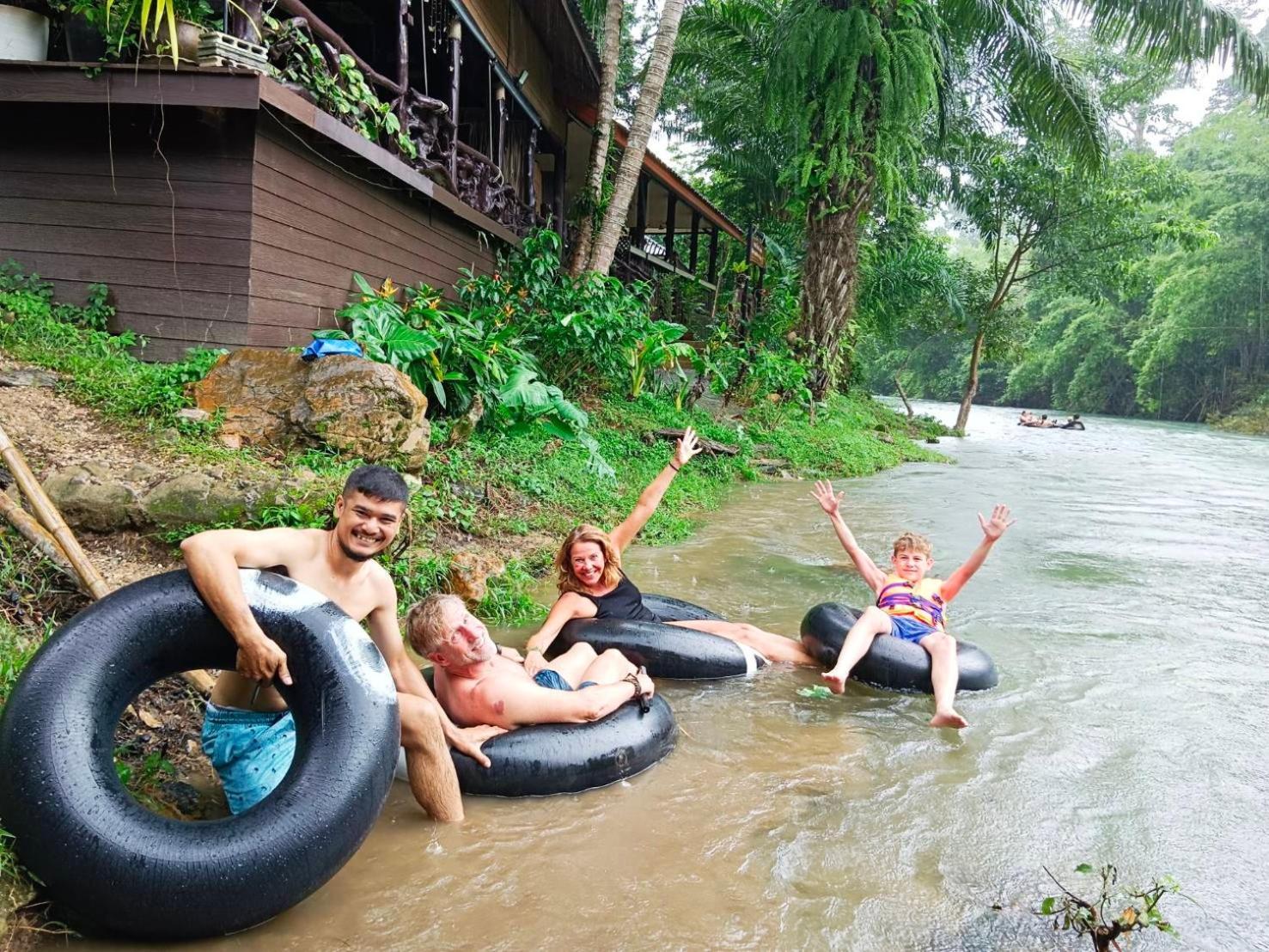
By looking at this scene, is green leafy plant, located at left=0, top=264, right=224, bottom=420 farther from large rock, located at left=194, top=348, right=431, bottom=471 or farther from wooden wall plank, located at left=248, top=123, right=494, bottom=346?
wooden wall plank, located at left=248, top=123, right=494, bottom=346

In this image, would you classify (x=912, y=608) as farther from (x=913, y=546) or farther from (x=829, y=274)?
(x=829, y=274)

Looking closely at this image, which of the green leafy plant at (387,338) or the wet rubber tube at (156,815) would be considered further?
the green leafy plant at (387,338)

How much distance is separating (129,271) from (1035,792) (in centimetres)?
728

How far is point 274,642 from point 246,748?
1.55 feet

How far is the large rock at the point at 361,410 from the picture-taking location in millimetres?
5793

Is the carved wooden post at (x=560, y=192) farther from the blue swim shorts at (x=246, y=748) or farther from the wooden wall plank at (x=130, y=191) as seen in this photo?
the blue swim shorts at (x=246, y=748)

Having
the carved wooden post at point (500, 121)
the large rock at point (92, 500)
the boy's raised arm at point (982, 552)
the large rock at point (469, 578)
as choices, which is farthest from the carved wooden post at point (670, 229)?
the large rock at point (92, 500)

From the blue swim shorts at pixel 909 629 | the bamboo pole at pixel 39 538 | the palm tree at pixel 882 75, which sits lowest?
the blue swim shorts at pixel 909 629

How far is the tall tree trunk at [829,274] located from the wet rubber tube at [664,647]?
439 inches

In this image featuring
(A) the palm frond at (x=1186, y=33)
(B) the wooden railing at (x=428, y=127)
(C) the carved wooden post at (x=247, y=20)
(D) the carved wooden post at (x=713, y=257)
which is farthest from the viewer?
(D) the carved wooden post at (x=713, y=257)

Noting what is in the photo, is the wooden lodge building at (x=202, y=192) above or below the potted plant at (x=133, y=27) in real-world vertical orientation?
below

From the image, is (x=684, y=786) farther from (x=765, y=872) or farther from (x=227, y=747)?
(x=227, y=747)

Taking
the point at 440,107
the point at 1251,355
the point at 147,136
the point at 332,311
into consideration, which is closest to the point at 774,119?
the point at 440,107

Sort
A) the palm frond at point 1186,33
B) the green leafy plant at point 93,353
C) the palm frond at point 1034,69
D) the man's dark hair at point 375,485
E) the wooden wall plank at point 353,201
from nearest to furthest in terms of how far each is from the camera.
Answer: the man's dark hair at point 375,485
the green leafy plant at point 93,353
the wooden wall plank at point 353,201
the palm frond at point 1186,33
the palm frond at point 1034,69
